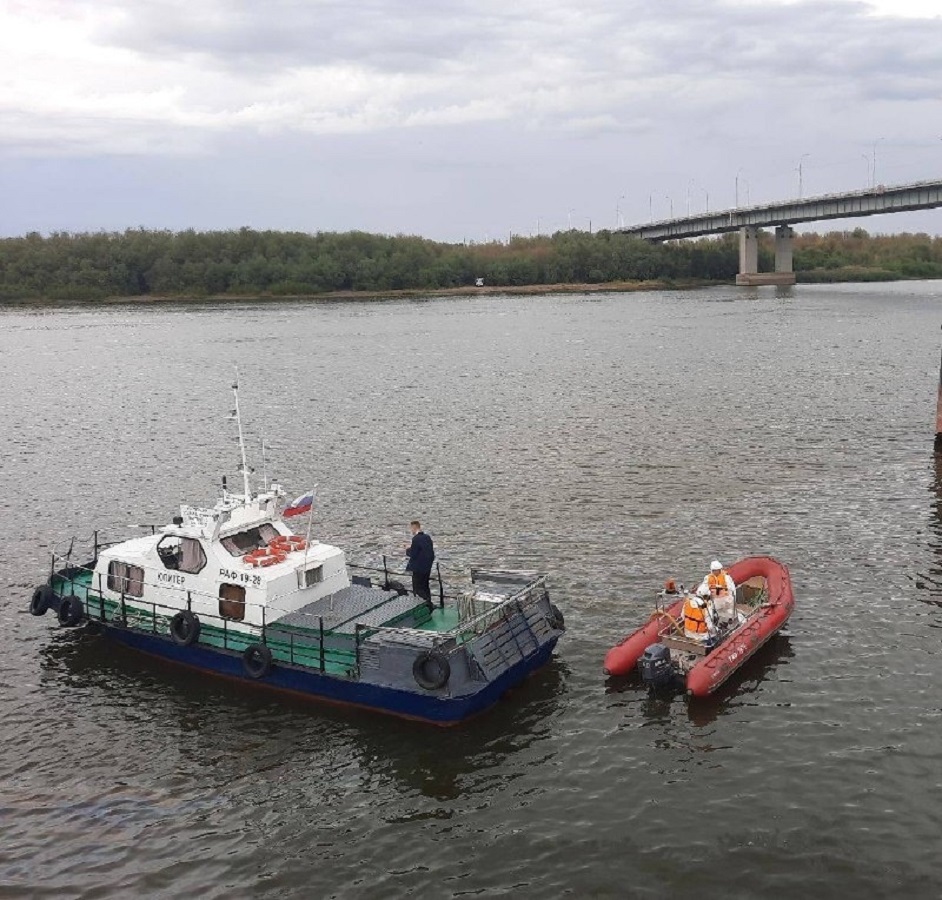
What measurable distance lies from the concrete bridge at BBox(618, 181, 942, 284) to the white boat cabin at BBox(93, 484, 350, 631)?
427 feet

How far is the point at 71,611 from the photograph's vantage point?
886 inches

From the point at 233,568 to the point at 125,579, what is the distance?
318cm

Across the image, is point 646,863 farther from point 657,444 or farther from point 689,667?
point 657,444

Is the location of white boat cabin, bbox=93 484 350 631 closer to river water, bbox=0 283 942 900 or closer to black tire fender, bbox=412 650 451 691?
river water, bbox=0 283 942 900

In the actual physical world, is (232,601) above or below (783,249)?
below

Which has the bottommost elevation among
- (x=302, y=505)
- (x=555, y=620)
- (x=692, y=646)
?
(x=692, y=646)

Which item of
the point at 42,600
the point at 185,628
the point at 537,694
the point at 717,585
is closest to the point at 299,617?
the point at 185,628

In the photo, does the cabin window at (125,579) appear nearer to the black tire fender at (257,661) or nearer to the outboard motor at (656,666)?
the black tire fender at (257,661)

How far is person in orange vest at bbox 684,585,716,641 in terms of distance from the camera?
20.5m

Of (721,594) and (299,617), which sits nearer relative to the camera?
(299,617)

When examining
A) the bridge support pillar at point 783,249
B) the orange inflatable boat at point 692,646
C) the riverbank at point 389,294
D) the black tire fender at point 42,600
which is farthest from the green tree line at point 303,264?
the orange inflatable boat at point 692,646

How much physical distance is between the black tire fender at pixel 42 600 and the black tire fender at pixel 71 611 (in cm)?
55

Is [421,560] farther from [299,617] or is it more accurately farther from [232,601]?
[232,601]

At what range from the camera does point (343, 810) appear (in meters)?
16.6
